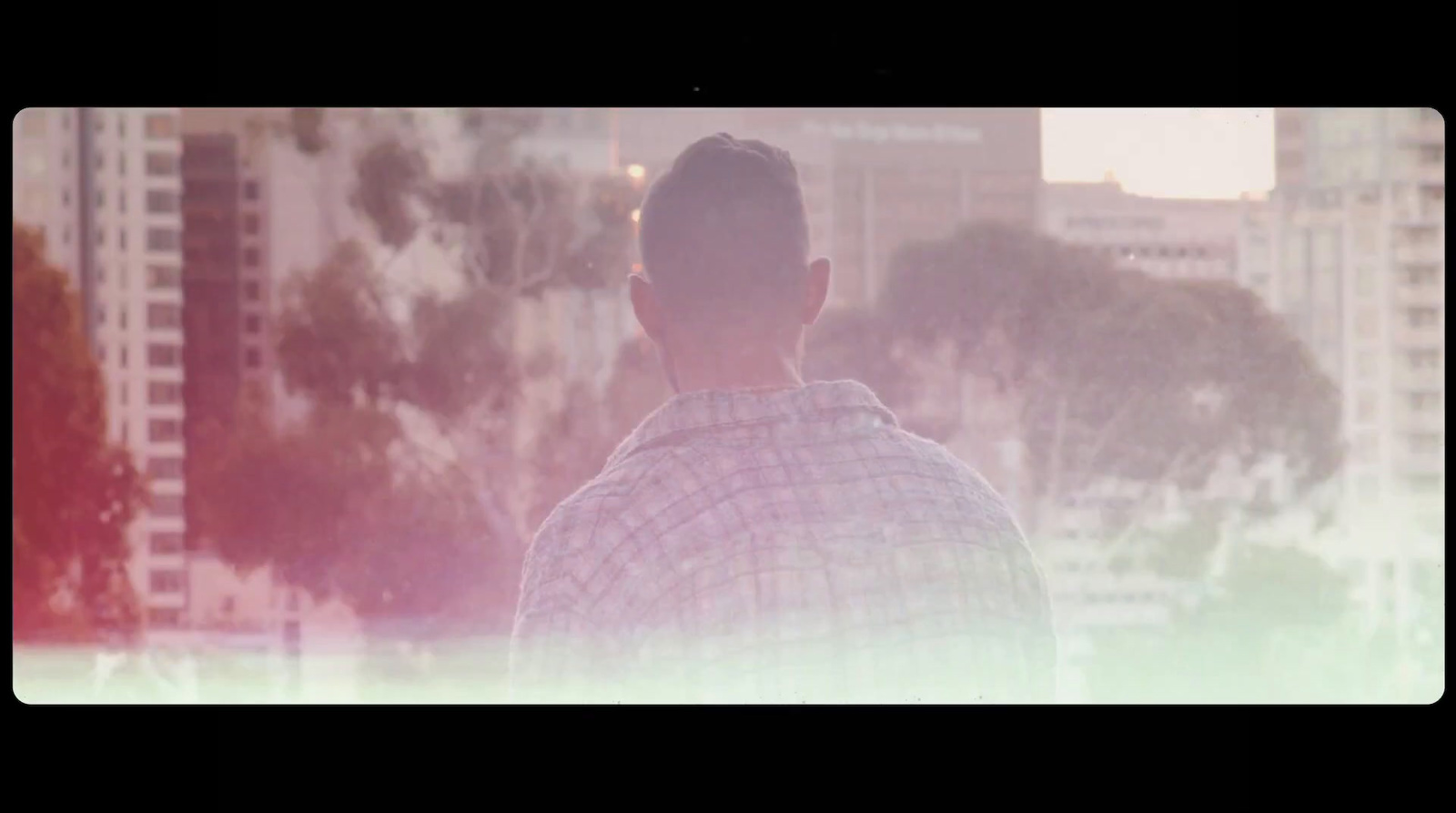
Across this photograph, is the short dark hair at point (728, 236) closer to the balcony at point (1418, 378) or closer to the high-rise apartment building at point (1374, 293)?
the high-rise apartment building at point (1374, 293)

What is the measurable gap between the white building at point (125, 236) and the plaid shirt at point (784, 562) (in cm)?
105

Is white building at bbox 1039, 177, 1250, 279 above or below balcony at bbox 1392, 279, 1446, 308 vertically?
above

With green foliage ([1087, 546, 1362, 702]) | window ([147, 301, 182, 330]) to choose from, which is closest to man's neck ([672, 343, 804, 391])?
green foliage ([1087, 546, 1362, 702])

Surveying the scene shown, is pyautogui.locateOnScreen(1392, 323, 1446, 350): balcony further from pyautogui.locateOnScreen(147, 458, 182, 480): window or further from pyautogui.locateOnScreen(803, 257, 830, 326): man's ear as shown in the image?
pyautogui.locateOnScreen(147, 458, 182, 480): window

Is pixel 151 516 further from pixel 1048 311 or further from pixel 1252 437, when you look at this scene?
pixel 1252 437

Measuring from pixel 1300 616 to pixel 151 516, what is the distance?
2925mm

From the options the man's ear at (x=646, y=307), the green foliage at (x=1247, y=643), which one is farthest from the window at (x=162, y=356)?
the green foliage at (x=1247, y=643)

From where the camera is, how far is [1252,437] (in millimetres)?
3756

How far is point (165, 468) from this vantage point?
375 cm

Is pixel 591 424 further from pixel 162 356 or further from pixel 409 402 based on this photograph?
pixel 162 356

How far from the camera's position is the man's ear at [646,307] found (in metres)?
3.64

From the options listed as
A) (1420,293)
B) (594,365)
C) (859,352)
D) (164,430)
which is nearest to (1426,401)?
(1420,293)

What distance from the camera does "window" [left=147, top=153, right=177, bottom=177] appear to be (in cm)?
374
